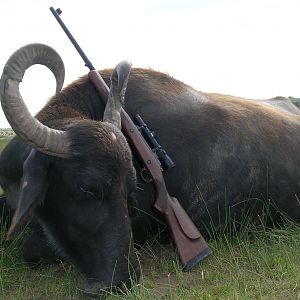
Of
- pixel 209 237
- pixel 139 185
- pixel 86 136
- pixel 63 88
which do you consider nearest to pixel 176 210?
pixel 139 185

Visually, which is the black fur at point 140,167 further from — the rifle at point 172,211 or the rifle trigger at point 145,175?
the rifle at point 172,211

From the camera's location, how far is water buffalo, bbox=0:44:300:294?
184 inches

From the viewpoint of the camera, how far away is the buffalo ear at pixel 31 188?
4.54 metres

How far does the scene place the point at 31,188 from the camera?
4.67m


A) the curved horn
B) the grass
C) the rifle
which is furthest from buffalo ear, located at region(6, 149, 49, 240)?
the rifle

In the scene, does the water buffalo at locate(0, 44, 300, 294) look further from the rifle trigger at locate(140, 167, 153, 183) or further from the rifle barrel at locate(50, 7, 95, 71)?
the rifle barrel at locate(50, 7, 95, 71)

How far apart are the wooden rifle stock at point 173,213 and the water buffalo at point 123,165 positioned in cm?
19

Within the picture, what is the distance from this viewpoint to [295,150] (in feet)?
23.4

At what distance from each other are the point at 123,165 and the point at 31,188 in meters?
0.77

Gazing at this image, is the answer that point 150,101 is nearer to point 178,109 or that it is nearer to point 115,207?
point 178,109

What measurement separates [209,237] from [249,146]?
113 centimetres

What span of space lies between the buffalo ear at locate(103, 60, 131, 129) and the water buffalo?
1 cm

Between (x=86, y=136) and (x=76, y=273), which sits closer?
(x=86, y=136)

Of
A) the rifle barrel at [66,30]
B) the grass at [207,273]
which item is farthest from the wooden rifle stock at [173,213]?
the rifle barrel at [66,30]
